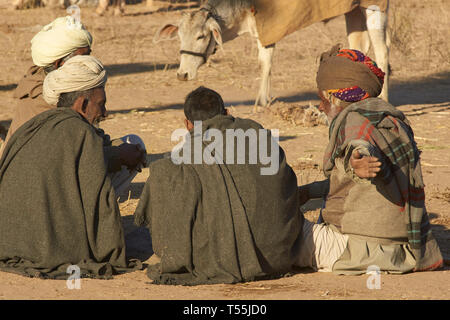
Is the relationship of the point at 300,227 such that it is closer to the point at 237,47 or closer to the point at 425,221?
the point at 425,221

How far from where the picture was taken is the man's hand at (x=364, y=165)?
3855 mm

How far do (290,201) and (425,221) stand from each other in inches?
28.3

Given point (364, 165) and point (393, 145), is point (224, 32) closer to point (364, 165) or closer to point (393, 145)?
point (393, 145)

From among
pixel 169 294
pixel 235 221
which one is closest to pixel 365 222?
pixel 235 221

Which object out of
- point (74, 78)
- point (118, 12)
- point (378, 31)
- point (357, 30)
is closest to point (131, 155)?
point (74, 78)

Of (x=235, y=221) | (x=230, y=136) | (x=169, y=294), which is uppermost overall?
(x=230, y=136)

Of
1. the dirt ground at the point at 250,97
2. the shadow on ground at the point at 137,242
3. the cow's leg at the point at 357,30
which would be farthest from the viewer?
the cow's leg at the point at 357,30

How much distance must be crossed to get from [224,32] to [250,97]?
1294 millimetres

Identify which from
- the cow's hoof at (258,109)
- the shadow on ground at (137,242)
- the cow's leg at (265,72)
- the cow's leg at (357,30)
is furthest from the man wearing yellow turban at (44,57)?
the cow's leg at (357,30)

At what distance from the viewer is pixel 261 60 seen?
10.3 m

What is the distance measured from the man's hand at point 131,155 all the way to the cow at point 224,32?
5.09 meters

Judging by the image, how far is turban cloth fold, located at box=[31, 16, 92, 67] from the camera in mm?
5258

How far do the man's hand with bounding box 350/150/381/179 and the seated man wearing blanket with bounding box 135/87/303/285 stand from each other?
0.53 meters

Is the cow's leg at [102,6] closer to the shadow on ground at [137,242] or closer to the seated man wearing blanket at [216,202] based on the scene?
the shadow on ground at [137,242]
